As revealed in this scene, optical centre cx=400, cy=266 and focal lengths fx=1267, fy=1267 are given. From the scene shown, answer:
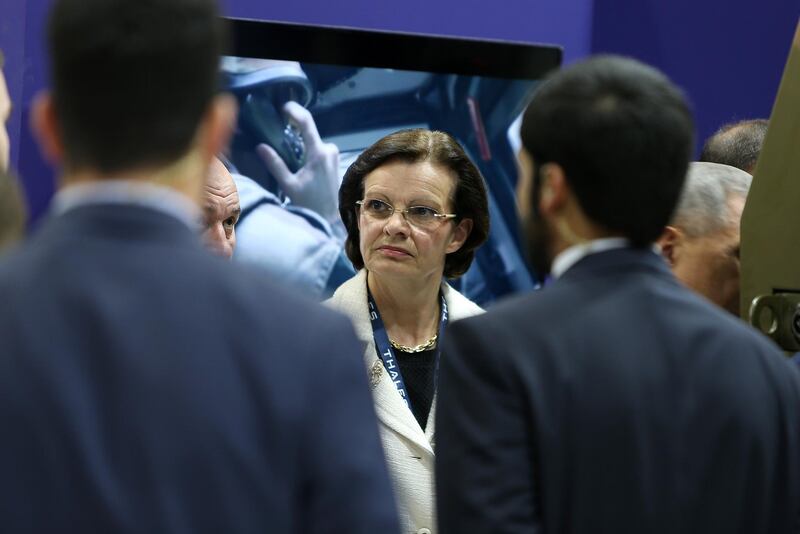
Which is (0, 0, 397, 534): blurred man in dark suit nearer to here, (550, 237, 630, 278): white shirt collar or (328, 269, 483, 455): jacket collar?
(550, 237, 630, 278): white shirt collar

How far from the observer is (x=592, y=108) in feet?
5.62

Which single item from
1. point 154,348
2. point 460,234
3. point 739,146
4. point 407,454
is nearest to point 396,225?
point 460,234

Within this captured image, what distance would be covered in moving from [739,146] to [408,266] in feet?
3.97

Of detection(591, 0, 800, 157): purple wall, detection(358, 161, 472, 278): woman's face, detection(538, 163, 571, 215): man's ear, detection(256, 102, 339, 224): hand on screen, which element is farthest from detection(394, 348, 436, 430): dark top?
detection(591, 0, 800, 157): purple wall

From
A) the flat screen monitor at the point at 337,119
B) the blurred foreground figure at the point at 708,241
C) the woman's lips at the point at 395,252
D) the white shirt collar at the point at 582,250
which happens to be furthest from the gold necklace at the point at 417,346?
the white shirt collar at the point at 582,250

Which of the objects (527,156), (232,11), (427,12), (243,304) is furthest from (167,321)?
(427,12)

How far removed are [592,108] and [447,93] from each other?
3.41 meters

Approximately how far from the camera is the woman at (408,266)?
10.4 feet

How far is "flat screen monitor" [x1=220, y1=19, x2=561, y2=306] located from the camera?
4.69 metres

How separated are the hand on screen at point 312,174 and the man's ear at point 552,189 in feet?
10.1

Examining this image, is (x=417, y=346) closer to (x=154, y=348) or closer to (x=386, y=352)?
(x=386, y=352)

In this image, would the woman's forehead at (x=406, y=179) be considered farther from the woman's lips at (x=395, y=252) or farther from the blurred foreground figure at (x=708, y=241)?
the blurred foreground figure at (x=708, y=241)

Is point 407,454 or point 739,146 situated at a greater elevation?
point 739,146

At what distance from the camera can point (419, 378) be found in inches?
133
